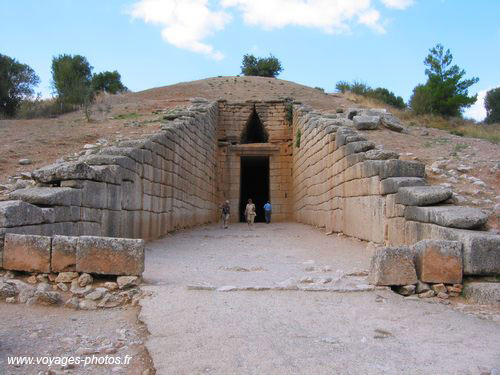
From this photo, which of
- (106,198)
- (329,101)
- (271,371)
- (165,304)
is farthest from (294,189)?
(271,371)

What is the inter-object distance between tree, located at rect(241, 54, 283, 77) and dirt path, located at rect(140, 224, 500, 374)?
3031 centimetres

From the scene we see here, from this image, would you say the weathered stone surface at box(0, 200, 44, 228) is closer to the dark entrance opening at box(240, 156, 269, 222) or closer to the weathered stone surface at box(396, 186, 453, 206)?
the weathered stone surface at box(396, 186, 453, 206)

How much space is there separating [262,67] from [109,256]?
104ft

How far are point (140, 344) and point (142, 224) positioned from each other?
6058 mm

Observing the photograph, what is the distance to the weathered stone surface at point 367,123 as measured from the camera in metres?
12.4

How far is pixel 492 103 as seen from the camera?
37.8m

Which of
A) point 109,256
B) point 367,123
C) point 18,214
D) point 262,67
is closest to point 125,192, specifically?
point 18,214

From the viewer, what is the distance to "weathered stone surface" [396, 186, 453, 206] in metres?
6.36

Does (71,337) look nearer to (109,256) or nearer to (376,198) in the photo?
(109,256)

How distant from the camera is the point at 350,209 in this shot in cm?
973

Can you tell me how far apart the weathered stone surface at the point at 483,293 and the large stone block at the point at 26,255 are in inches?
181

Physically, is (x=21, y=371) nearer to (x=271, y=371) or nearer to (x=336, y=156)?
(x=271, y=371)

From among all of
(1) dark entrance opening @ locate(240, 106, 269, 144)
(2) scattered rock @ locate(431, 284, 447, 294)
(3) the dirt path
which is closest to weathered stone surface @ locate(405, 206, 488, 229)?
(2) scattered rock @ locate(431, 284, 447, 294)

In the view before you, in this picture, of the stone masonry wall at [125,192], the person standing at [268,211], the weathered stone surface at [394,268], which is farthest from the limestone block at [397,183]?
the person standing at [268,211]
